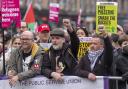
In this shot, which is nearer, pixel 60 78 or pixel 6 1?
pixel 60 78

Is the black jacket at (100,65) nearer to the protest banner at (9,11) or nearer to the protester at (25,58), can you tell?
the protester at (25,58)

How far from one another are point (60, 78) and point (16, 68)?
0.88 meters

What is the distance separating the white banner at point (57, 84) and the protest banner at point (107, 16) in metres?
3.08

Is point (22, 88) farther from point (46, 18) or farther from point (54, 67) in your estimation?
point (46, 18)

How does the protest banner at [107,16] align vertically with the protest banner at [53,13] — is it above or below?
above

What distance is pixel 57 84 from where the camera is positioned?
9.21 m

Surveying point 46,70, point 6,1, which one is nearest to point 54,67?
point 46,70

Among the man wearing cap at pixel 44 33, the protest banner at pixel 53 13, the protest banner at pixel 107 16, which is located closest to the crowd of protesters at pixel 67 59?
the man wearing cap at pixel 44 33

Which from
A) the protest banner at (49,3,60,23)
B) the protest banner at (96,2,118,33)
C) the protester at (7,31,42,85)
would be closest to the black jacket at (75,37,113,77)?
the protester at (7,31,42,85)

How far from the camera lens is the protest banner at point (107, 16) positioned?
12.1 metres

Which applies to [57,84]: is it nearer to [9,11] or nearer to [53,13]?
[9,11]

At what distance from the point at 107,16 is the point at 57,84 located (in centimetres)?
336

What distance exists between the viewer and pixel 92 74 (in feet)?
29.5

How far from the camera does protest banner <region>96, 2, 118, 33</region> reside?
1212 cm
